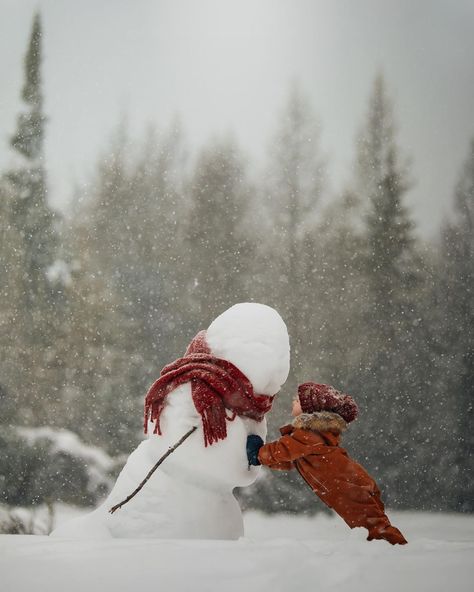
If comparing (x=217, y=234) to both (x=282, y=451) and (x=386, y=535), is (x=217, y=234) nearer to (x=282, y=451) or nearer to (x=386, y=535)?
(x=282, y=451)

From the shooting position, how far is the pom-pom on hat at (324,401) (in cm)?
162

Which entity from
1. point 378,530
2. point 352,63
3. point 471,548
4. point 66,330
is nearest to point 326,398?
point 378,530

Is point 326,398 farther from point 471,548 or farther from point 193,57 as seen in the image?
point 193,57

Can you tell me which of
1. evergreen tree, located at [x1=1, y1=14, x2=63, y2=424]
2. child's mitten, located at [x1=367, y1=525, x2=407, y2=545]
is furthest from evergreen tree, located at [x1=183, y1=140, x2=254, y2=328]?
child's mitten, located at [x1=367, y1=525, x2=407, y2=545]

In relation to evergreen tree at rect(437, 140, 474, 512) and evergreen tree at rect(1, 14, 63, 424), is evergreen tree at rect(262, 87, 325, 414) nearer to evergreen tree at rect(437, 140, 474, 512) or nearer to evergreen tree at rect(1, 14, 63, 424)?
evergreen tree at rect(437, 140, 474, 512)

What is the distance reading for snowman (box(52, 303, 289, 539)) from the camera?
1.54m

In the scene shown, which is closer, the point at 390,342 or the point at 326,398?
the point at 326,398

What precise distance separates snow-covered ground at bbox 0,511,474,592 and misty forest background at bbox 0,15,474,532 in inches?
110

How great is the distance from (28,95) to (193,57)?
112 cm

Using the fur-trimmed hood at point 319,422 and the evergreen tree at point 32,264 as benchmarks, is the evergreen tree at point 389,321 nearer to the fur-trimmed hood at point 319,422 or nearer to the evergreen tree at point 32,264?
the evergreen tree at point 32,264

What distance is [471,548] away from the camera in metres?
1.21

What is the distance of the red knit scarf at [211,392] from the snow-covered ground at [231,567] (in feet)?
1.06

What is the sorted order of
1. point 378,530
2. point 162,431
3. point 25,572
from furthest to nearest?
point 162,431, point 378,530, point 25,572

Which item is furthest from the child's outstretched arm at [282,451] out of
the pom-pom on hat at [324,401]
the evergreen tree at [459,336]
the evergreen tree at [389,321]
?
the evergreen tree at [459,336]
